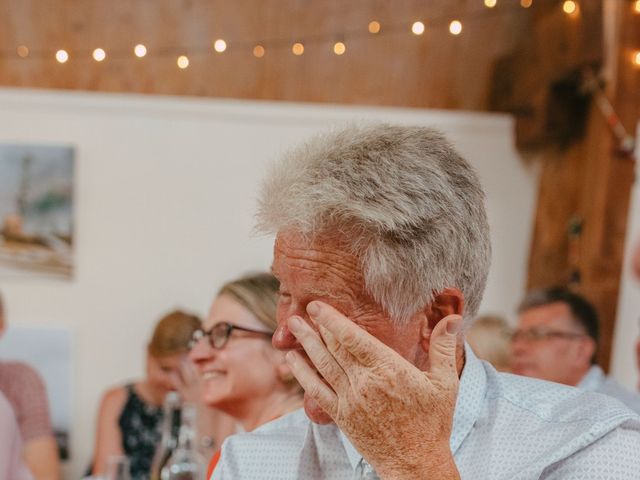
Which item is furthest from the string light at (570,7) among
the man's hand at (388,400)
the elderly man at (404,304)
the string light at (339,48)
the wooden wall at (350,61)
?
the man's hand at (388,400)

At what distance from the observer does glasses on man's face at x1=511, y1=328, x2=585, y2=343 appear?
329 centimetres

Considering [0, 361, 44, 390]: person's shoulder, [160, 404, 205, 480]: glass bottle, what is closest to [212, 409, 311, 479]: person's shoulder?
A: [160, 404, 205, 480]: glass bottle

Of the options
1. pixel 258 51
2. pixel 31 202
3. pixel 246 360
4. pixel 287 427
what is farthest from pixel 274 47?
pixel 287 427

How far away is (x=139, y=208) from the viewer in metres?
4.70

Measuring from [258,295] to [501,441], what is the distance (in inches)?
41.3

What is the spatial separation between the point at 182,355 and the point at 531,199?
225cm

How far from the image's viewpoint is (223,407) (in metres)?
2.21

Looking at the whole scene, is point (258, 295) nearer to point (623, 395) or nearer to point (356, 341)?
point (623, 395)

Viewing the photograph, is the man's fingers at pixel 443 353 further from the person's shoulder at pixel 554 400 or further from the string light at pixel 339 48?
the string light at pixel 339 48

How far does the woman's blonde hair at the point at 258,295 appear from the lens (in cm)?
221

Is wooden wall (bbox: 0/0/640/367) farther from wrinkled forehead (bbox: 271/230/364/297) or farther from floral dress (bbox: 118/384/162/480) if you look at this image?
wrinkled forehead (bbox: 271/230/364/297)

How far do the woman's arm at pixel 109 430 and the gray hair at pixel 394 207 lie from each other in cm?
277

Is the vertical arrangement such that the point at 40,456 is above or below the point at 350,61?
below

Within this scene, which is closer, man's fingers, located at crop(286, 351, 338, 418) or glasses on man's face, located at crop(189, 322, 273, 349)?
man's fingers, located at crop(286, 351, 338, 418)
